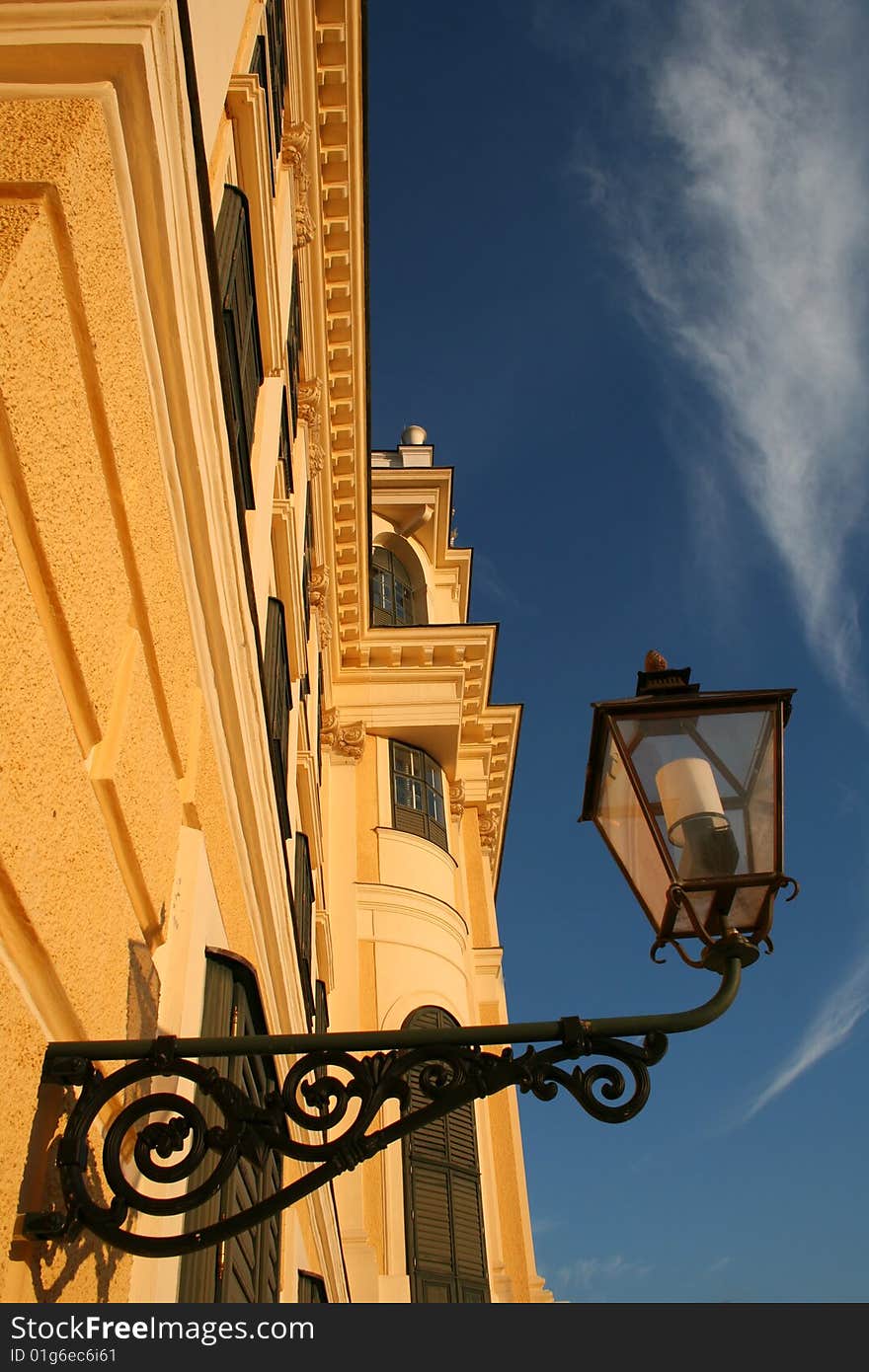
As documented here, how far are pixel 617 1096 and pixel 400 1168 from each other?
10.8 meters

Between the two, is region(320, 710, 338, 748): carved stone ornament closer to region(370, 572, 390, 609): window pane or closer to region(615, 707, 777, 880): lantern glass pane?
region(370, 572, 390, 609): window pane

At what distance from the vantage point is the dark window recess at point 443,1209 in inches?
473

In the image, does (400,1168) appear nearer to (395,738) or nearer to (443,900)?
(443,900)

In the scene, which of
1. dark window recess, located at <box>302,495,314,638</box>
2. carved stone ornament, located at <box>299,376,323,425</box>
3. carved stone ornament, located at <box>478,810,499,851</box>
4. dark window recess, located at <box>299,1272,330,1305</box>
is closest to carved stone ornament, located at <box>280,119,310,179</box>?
carved stone ornament, located at <box>299,376,323,425</box>

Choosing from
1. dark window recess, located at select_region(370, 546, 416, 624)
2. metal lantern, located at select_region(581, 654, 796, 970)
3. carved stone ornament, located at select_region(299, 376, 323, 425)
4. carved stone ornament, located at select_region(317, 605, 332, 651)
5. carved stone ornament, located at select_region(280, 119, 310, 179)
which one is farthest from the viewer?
dark window recess, located at select_region(370, 546, 416, 624)

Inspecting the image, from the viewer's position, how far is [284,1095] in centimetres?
264

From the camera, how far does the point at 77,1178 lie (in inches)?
94.3

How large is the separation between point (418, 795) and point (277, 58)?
1031 centimetres

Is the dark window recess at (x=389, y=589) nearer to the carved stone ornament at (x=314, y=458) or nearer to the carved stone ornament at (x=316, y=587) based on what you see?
the carved stone ornament at (x=316, y=587)

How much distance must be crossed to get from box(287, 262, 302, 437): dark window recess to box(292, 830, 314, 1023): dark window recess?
395 centimetres

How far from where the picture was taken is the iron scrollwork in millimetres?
2402

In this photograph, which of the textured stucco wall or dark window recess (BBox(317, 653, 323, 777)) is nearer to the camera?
the textured stucco wall

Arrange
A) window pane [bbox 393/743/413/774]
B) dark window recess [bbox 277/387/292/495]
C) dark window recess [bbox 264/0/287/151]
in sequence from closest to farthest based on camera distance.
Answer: dark window recess [bbox 264/0/287/151], dark window recess [bbox 277/387/292/495], window pane [bbox 393/743/413/774]

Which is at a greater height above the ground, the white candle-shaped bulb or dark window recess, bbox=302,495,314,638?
dark window recess, bbox=302,495,314,638
